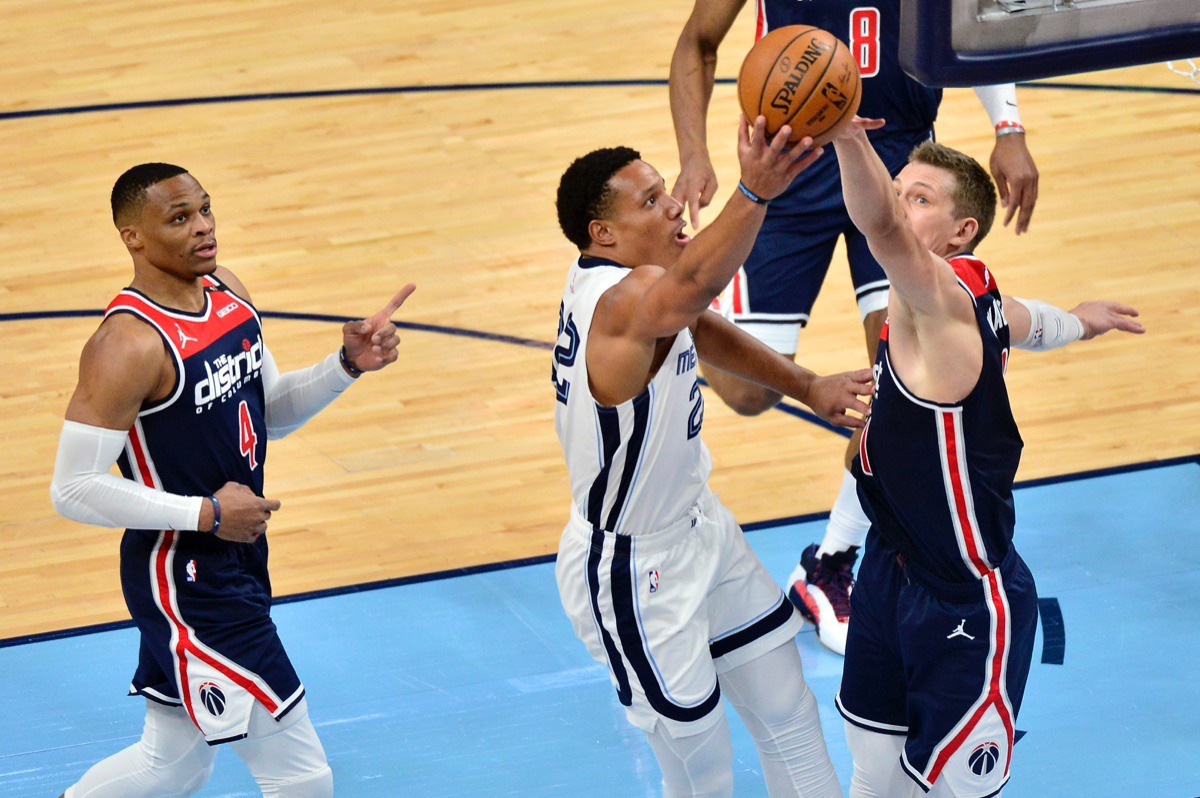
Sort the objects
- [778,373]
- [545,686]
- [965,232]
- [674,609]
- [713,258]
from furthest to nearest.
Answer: [545,686] < [778,373] < [674,609] < [965,232] < [713,258]

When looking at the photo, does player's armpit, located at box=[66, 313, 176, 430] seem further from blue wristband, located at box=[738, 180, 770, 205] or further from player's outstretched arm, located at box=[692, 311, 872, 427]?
blue wristband, located at box=[738, 180, 770, 205]

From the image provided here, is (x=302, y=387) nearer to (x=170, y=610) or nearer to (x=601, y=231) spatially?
(x=170, y=610)

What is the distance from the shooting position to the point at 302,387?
15.9 feet

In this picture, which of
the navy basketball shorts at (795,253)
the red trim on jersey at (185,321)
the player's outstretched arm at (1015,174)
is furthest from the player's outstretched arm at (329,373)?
the player's outstretched arm at (1015,174)

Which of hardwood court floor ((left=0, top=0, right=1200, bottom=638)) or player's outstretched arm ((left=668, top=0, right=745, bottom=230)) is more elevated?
player's outstretched arm ((left=668, top=0, right=745, bottom=230))

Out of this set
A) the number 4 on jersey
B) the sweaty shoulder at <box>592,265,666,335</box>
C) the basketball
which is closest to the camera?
the basketball

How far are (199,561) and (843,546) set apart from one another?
2.44m

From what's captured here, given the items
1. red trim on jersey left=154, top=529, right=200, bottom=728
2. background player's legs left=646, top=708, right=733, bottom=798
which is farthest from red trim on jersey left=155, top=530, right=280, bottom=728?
background player's legs left=646, top=708, right=733, bottom=798

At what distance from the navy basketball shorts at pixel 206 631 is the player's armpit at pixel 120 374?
399 millimetres

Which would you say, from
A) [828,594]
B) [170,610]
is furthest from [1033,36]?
[828,594]

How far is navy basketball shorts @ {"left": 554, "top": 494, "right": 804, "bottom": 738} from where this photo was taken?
Answer: 14.1ft

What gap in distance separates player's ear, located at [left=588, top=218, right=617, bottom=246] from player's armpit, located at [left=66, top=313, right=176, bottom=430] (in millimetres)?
1155

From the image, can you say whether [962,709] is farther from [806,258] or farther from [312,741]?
[806,258]

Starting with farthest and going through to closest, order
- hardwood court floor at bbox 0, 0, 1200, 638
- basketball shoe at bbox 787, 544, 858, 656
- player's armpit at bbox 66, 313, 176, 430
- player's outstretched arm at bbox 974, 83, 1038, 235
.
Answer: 1. hardwood court floor at bbox 0, 0, 1200, 638
2. basketball shoe at bbox 787, 544, 858, 656
3. player's outstretched arm at bbox 974, 83, 1038, 235
4. player's armpit at bbox 66, 313, 176, 430
